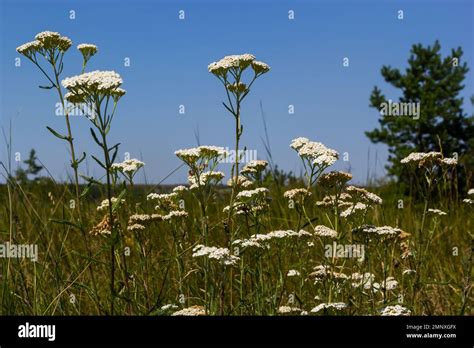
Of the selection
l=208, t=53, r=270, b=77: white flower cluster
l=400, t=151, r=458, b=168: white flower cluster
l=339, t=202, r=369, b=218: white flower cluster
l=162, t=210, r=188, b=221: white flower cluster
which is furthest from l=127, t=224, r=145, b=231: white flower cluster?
l=400, t=151, r=458, b=168: white flower cluster

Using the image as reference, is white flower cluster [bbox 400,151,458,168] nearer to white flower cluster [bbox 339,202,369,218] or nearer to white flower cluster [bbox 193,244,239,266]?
white flower cluster [bbox 339,202,369,218]

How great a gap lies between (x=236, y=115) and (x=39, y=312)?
81.5 inches

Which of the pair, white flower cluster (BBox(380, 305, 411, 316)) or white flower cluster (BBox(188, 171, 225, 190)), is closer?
white flower cluster (BBox(380, 305, 411, 316))

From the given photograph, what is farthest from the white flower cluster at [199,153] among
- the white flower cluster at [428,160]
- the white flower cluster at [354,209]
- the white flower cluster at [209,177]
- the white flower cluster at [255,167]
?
the white flower cluster at [428,160]

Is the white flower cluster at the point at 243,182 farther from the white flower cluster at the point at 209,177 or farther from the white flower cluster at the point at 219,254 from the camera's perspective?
the white flower cluster at the point at 219,254

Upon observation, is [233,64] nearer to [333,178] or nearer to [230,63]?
[230,63]

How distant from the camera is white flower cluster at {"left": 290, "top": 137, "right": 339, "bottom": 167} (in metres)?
4.05

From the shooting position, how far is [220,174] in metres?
4.36

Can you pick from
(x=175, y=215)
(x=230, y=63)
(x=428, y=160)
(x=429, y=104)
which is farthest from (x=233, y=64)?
(x=429, y=104)

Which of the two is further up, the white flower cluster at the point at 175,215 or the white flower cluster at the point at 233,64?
the white flower cluster at the point at 233,64

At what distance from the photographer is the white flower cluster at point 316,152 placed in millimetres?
4047

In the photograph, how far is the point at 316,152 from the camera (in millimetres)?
4191
